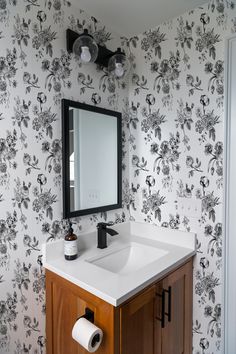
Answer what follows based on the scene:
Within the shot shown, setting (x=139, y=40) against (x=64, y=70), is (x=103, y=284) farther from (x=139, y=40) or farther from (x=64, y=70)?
(x=139, y=40)

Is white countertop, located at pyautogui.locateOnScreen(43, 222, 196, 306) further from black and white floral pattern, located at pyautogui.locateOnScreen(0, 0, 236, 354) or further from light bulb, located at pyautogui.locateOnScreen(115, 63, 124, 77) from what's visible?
light bulb, located at pyautogui.locateOnScreen(115, 63, 124, 77)

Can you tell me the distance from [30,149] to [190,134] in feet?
3.23

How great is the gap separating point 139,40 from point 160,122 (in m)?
0.66

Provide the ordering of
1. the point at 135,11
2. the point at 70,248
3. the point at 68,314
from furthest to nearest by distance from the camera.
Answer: the point at 135,11 < the point at 70,248 < the point at 68,314

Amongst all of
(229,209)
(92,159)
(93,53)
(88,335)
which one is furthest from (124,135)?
(88,335)

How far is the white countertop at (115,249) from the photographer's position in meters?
1.05

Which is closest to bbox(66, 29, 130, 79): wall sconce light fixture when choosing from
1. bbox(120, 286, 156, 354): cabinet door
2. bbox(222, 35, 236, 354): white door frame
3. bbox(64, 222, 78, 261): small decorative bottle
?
bbox(222, 35, 236, 354): white door frame

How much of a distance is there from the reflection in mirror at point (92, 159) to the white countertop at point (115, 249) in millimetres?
244

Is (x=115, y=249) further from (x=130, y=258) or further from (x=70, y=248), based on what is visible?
(x=70, y=248)

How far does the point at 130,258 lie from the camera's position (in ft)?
5.23

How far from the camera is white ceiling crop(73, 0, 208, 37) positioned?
4.71 feet

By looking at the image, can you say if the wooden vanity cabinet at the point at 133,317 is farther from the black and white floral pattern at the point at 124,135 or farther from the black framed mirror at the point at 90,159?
the black framed mirror at the point at 90,159

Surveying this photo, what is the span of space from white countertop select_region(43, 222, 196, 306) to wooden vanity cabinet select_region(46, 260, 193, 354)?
0.05m

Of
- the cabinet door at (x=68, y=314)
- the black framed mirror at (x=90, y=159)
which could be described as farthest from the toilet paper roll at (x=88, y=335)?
the black framed mirror at (x=90, y=159)
